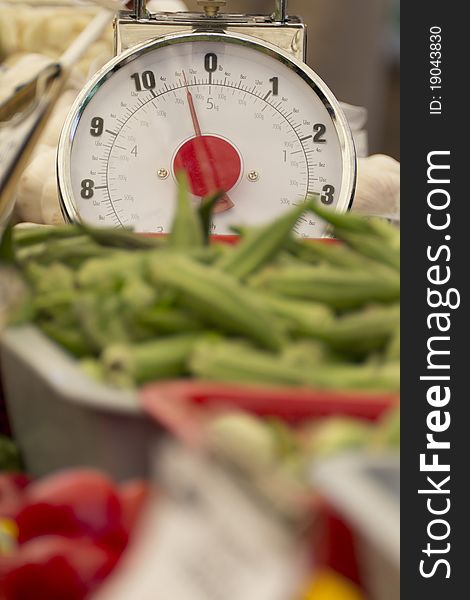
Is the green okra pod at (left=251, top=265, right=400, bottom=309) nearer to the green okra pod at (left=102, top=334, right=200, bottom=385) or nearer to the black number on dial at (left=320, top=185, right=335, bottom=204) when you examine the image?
the green okra pod at (left=102, top=334, right=200, bottom=385)

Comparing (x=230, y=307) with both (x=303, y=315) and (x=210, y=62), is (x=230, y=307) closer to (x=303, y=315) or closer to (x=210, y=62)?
(x=303, y=315)

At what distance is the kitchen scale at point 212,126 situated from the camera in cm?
142

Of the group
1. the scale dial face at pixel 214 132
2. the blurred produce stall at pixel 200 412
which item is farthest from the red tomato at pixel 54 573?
the scale dial face at pixel 214 132

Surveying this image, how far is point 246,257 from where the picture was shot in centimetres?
81

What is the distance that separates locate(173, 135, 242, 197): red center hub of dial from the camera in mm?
1420

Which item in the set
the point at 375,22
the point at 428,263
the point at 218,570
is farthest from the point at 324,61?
the point at 218,570

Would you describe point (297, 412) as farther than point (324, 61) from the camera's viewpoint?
No

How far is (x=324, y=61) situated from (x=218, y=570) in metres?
3.44

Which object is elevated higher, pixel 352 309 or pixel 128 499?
pixel 352 309

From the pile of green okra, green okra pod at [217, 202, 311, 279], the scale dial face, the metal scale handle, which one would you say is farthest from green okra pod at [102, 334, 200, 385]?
the metal scale handle

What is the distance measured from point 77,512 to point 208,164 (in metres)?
0.83

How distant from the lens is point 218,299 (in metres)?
0.74

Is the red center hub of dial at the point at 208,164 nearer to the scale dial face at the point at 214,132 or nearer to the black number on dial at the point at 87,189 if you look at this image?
the scale dial face at the point at 214,132

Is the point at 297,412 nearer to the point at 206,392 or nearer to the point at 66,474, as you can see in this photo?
the point at 206,392
